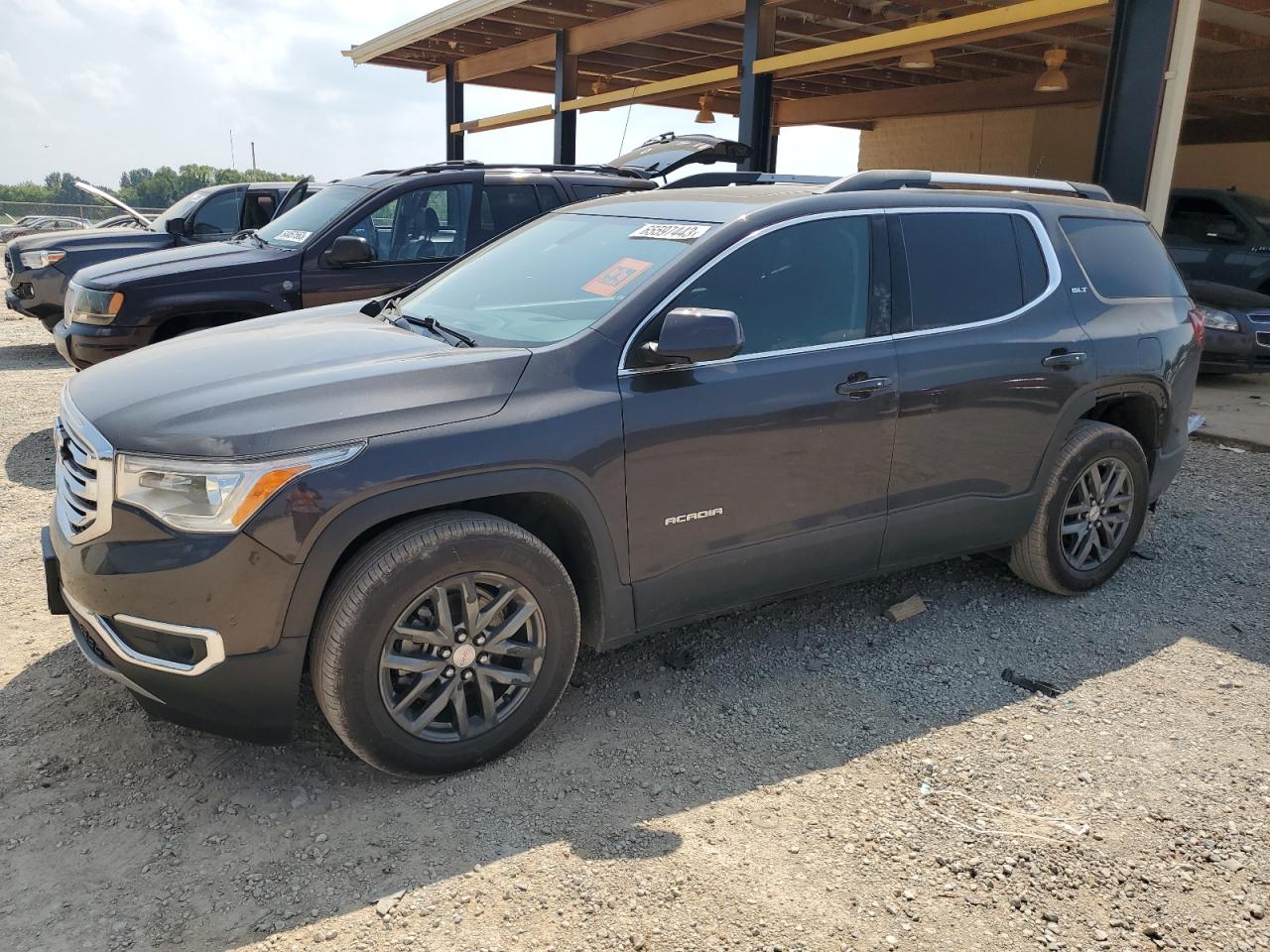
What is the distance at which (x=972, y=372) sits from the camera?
3885 mm

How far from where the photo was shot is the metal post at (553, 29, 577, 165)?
1427 cm

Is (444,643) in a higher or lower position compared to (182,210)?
lower

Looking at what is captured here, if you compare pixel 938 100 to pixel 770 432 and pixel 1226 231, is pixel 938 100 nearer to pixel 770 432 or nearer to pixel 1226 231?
pixel 1226 231

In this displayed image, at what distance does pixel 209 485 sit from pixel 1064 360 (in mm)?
3396

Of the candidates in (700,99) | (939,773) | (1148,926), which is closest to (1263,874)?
(1148,926)

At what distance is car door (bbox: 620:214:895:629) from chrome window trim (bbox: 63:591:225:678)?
1281 mm

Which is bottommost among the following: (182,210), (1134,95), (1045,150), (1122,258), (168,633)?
(168,633)

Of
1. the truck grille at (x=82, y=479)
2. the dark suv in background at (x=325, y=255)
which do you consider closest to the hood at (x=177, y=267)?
the dark suv in background at (x=325, y=255)

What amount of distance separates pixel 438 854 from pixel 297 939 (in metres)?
0.43

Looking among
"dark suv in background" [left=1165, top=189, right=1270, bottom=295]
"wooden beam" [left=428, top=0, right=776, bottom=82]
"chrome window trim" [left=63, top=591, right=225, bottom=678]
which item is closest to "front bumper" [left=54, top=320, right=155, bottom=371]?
"chrome window trim" [left=63, top=591, right=225, bottom=678]

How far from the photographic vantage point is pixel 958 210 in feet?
13.3

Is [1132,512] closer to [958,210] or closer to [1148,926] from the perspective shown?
[958,210]

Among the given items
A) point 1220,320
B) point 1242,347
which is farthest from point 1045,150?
point 1242,347

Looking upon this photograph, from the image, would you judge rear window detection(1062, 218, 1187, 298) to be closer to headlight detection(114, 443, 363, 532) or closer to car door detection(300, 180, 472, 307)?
headlight detection(114, 443, 363, 532)
